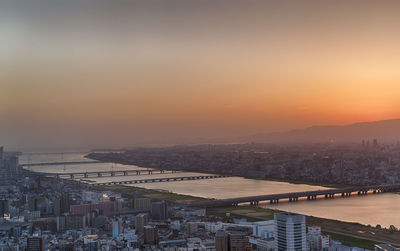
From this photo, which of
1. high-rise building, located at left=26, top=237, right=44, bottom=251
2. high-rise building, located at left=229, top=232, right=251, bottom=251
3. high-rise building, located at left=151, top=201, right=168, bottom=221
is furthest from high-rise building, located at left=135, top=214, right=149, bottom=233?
high-rise building, located at left=229, top=232, right=251, bottom=251

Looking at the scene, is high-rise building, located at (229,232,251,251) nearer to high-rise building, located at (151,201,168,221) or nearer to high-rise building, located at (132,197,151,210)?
high-rise building, located at (151,201,168,221)

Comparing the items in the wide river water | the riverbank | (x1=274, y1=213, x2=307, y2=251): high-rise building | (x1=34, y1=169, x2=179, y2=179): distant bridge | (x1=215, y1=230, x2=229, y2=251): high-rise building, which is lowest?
the wide river water

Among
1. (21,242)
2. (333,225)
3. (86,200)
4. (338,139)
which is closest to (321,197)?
(333,225)

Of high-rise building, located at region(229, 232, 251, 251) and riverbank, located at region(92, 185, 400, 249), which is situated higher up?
high-rise building, located at region(229, 232, 251, 251)

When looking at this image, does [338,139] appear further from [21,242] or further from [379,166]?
[21,242]

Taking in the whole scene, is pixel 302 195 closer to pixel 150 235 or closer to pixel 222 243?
pixel 150 235

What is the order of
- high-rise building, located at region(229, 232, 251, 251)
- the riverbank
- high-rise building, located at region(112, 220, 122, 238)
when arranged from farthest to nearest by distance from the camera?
1. high-rise building, located at region(112, 220, 122, 238)
2. the riverbank
3. high-rise building, located at region(229, 232, 251, 251)


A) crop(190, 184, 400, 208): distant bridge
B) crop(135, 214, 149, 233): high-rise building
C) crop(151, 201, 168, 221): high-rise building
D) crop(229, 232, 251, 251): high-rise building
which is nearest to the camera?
crop(229, 232, 251, 251): high-rise building

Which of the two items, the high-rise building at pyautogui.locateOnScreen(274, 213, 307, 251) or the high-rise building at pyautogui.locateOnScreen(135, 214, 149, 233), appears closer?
the high-rise building at pyautogui.locateOnScreen(274, 213, 307, 251)
